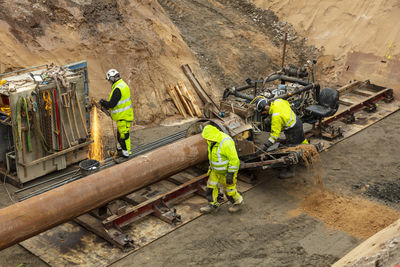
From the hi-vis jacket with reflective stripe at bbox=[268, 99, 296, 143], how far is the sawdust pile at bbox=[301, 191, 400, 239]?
1.38 meters

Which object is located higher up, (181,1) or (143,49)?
(181,1)

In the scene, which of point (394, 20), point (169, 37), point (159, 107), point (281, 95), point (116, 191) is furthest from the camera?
point (394, 20)

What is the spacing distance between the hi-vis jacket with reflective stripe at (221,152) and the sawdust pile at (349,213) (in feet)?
5.75

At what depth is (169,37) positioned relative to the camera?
48.5 feet

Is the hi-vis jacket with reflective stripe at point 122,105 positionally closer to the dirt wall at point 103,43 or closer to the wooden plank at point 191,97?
the dirt wall at point 103,43

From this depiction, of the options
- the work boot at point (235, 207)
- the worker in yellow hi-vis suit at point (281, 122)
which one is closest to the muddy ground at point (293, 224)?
the work boot at point (235, 207)

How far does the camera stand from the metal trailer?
32.0 ft

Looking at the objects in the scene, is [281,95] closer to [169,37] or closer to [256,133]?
[256,133]

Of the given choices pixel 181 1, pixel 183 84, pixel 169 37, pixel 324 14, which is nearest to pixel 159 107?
pixel 183 84

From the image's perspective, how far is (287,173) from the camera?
1073 centimetres

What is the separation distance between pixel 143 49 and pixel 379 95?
6.94 metres

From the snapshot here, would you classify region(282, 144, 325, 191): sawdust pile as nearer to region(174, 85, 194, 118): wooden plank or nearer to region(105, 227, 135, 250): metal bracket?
region(105, 227, 135, 250): metal bracket

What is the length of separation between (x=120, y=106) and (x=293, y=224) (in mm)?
4104

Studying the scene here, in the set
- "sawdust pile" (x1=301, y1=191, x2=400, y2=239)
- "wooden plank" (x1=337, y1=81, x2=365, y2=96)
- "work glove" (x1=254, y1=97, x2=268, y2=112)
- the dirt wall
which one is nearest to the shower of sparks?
the dirt wall
